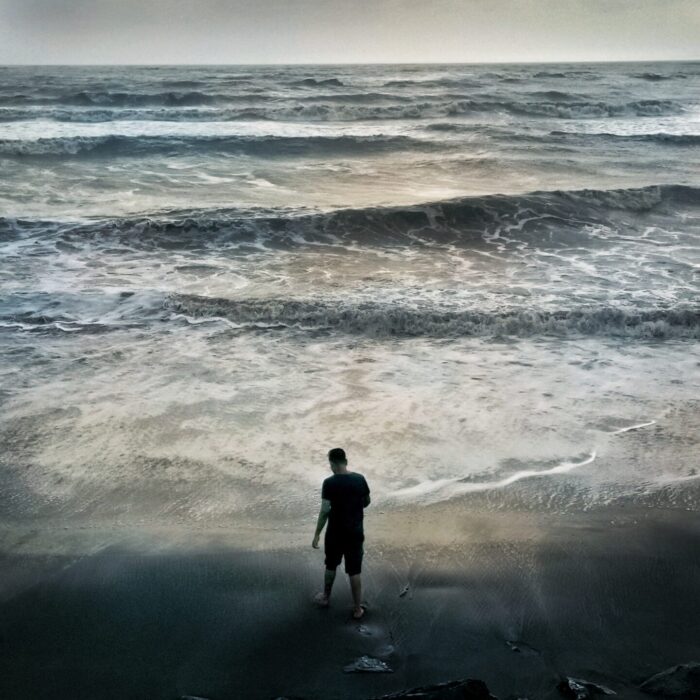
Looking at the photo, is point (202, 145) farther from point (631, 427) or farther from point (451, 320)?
point (631, 427)

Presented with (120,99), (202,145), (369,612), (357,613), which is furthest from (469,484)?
(120,99)

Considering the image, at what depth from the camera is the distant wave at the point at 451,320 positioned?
10984mm

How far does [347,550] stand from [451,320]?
22.2 feet

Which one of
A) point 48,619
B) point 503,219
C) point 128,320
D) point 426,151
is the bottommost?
point 48,619

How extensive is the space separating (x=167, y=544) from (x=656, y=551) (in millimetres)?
3980

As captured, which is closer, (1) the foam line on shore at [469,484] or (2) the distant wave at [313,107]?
(1) the foam line on shore at [469,484]

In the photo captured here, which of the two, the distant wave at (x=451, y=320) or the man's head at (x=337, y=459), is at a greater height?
the man's head at (x=337, y=459)

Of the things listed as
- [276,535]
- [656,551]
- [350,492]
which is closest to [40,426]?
[276,535]

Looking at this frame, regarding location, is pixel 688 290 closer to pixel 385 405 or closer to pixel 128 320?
pixel 385 405

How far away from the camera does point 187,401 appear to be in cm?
853

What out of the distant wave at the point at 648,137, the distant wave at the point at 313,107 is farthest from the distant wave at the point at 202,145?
the distant wave at the point at 313,107

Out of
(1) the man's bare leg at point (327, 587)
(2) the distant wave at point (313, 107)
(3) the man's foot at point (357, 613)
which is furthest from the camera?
(2) the distant wave at point (313, 107)

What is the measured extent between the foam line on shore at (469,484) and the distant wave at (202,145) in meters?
24.2

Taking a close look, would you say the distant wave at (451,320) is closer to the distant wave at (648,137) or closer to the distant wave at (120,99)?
the distant wave at (648,137)
